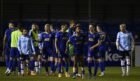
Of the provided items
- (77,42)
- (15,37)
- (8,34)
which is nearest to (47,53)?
(15,37)

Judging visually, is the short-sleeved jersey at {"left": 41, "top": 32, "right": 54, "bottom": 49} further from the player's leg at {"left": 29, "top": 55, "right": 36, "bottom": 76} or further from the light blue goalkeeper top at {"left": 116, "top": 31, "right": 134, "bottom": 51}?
the light blue goalkeeper top at {"left": 116, "top": 31, "right": 134, "bottom": 51}

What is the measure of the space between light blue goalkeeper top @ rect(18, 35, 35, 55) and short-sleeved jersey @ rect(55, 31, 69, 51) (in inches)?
64.0

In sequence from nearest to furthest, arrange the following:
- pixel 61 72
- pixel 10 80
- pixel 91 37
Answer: pixel 10 80, pixel 91 37, pixel 61 72

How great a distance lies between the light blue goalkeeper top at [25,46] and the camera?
21859mm

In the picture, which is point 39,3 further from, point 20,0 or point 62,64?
point 62,64

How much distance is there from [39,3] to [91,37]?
23.4 metres

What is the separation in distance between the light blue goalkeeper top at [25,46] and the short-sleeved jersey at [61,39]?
1.63 metres

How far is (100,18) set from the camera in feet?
138

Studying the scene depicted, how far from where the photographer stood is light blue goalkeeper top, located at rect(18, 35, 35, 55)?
21.9m

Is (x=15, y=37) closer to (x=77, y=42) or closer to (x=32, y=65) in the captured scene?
(x=32, y=65)

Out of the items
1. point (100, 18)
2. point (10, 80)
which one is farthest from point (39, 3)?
point (10, 80)

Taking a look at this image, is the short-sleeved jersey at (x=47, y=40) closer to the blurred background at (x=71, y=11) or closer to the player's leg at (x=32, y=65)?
the player's leg at (x=32, y=65)

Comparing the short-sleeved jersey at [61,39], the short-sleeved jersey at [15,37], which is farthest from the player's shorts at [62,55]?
the short-sleeved jersey at [15,37]

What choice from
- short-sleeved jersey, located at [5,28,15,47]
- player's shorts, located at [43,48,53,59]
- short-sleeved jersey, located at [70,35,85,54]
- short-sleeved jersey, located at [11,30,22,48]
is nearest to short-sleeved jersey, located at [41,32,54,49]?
player's shorts, located at [43,48,53,59]
